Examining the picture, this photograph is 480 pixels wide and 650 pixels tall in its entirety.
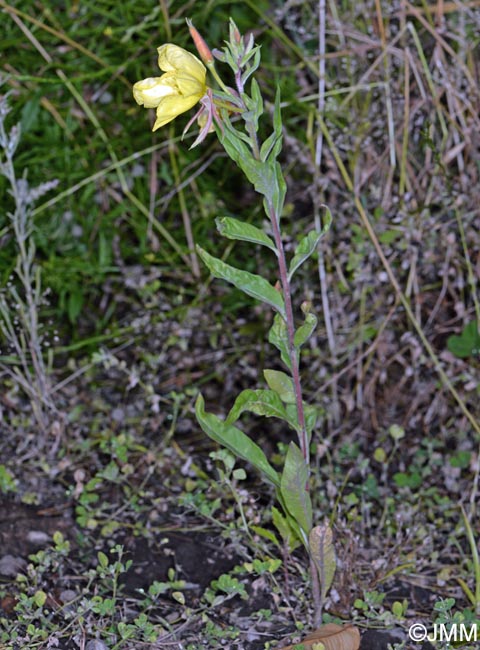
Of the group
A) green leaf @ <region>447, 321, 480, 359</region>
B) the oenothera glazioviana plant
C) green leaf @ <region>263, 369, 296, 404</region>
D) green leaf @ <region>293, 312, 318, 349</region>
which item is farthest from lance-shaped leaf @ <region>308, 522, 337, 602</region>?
green leaf @ <region>447, 321, 480, 359</region>

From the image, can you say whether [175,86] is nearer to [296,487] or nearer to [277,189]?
[277,189]

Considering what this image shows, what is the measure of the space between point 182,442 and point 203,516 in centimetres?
33

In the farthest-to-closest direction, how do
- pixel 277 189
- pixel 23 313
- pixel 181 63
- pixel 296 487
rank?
1. pixel 23 313
2. pixel 296 487
3. pixel 277 189
4. pixel 181 63

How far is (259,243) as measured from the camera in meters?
1.51

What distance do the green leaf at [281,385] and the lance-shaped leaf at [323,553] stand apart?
9.1 inches

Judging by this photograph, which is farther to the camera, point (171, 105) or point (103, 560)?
point (103, 560)

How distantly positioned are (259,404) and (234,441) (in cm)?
9

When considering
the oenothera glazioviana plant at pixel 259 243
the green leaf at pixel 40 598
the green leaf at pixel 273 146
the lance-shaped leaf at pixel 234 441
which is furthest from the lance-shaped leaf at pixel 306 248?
the green leaf at pixel 40 598

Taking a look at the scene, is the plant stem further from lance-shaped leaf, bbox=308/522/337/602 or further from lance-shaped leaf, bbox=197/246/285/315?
lance-shaped leaf, bbox=308/522/337/602

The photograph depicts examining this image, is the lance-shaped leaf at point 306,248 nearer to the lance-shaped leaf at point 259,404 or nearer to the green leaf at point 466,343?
the lance-shaped leaf at point 259,404

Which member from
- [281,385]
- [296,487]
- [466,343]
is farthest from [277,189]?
[466,343]

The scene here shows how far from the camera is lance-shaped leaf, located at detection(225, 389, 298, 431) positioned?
1.52 metres

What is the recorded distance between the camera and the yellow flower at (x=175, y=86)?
135 cm

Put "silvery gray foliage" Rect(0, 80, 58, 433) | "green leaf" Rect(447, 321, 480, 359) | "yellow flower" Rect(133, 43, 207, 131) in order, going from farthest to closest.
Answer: "green leaf" Rect(447, 321, 480, 359)
"silvery gray foliage" Rect(0, 80, 58, 433)
"yellow flower" Rect(133, 43, 207, 131)
